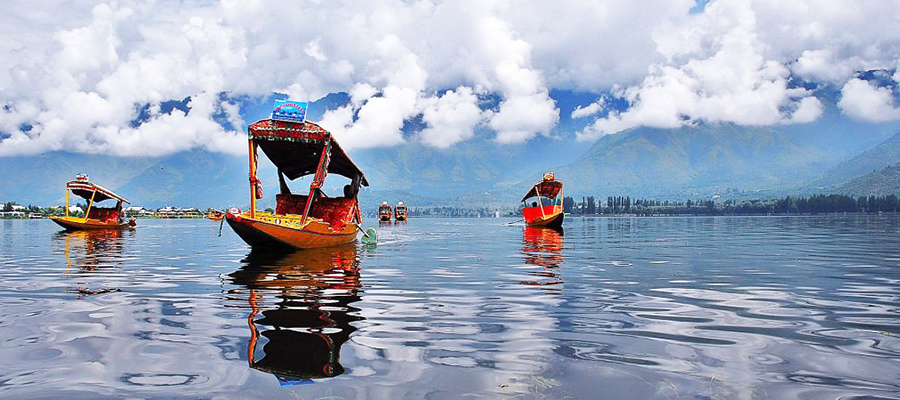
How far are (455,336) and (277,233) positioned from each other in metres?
19.0

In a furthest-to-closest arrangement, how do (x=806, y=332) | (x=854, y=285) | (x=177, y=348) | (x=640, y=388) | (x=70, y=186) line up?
(x=70, y=186) → (x=854, y=285) → (x=806, y=332) → (x=177, y=348) → (x=640, y=388)

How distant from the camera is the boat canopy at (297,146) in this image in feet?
92.1

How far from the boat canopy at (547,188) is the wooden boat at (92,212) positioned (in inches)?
1854

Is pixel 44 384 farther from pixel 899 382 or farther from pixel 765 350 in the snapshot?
pixel 899 382

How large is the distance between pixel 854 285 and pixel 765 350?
9465 mm

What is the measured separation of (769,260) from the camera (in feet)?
76.6

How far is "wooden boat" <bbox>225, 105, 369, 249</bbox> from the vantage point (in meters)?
26.4

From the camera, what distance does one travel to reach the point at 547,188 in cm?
6800

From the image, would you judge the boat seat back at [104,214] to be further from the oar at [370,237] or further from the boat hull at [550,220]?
the boat hull at [550,220]

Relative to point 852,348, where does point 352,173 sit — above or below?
above

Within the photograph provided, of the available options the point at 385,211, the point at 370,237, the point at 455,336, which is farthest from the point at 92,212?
the point at 455,336

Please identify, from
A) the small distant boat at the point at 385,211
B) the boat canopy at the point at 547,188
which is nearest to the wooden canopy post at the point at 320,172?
the boat canopy at the point at 547,188

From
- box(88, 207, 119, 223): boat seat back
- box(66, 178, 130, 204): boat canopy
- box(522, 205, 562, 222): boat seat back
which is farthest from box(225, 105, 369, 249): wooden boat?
box(88, 207, 119, 223): boat seat back

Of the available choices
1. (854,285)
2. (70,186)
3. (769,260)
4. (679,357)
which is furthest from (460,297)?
(70,186)
